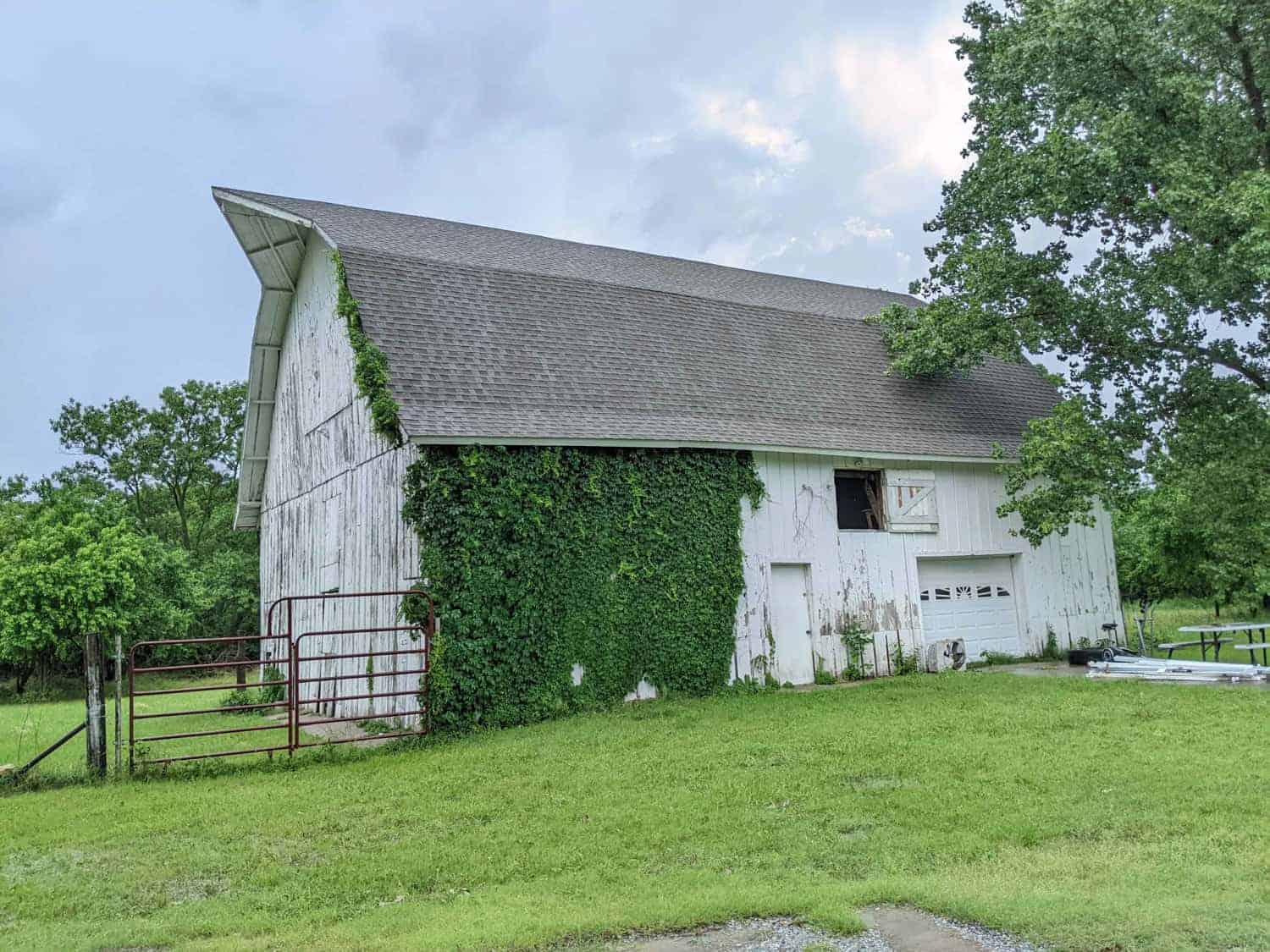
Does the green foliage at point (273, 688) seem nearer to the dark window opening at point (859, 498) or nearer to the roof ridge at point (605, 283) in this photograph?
the roof ridge at point (605, 283)

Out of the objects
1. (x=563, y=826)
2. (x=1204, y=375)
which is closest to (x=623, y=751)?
(x=563, y=826)

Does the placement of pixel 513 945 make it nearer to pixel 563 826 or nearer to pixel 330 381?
pixel 563 826

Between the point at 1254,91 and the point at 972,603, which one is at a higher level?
the point at 1254,91

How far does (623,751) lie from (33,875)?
5.06 meters

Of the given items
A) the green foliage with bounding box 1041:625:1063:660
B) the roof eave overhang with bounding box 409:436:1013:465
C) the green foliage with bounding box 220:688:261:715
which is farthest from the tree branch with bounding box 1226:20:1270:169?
the green foliage with bounding box 220:688:261:715

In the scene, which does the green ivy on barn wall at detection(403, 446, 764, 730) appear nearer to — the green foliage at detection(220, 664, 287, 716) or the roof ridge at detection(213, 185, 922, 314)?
the roof ridge at detection(213, 185, 922, 314)

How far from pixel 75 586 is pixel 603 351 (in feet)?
64.7

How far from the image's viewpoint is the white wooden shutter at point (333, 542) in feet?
47.5

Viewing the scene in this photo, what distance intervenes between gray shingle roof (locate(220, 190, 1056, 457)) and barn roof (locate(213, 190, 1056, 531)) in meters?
0.03

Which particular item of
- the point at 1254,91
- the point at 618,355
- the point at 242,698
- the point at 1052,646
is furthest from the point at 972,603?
the point at 242,698

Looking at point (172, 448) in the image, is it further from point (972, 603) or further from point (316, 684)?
point (972, 603)

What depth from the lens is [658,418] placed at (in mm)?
13695

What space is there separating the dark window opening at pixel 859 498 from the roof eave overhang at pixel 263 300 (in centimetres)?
882

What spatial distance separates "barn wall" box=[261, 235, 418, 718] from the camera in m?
12.7
